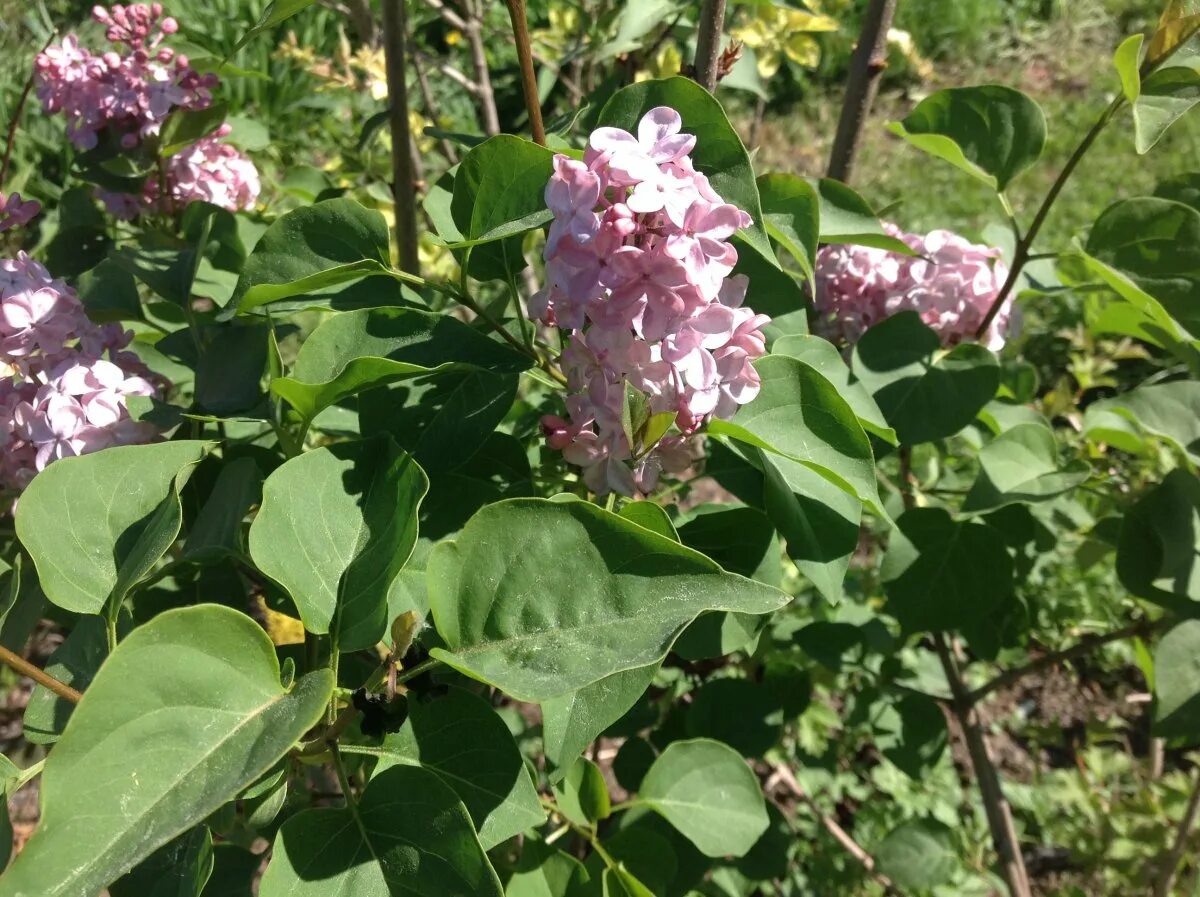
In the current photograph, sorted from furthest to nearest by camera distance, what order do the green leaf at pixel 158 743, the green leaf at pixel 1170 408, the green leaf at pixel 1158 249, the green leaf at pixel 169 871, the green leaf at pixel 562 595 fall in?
the green leaf at pixel 1170 408
the green leaf at pixel 1158 249
the green leaf at pixel 169 871
the green leaf at pixel 562 595
the green leaf at pixel 158 743

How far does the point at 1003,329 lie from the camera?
50.9 inches

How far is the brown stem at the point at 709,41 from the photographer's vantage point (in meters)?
1.03

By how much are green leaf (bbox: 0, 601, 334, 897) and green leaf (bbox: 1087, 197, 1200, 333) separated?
0.99 m

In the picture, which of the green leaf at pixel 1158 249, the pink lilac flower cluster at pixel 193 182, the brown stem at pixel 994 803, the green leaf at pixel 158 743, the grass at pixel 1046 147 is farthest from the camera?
the grass at pixel 1046 147

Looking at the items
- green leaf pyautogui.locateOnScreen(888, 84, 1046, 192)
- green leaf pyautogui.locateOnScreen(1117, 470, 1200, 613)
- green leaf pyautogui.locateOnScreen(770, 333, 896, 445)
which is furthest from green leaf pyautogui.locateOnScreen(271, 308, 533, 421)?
green leaf pyautogui.locateOnScreen(1117, 470, 1200, 613)

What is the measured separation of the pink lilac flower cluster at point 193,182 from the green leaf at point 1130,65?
1179 mm

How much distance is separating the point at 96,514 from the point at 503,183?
45 cm

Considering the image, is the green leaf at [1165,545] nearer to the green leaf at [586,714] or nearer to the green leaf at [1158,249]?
the green leaf at [1158,249]

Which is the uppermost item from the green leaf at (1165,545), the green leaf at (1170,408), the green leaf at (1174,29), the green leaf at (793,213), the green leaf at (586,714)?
the green leaf at (1174,29)

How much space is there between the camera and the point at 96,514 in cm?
82

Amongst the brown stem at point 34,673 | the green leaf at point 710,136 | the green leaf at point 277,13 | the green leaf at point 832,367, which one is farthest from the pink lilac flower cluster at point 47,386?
the green leaf at point 832,367

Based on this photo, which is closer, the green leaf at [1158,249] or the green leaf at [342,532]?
the green leaf at [342,532]

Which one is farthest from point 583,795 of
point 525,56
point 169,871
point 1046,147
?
point 1046,147

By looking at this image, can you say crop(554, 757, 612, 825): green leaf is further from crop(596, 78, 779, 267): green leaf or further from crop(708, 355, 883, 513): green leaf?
crop(596, 78, 779, 267): green leaf
